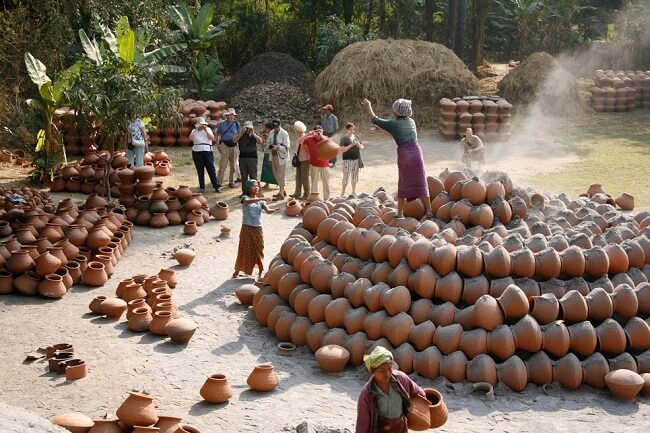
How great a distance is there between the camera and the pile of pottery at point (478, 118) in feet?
61.6

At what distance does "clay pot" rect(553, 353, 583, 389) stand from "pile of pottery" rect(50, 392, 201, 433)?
2.99 m

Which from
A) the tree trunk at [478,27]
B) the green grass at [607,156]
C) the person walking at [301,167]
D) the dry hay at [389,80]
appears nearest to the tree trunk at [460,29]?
the tree trunk at [478,27]

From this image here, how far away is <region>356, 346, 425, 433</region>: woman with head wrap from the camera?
471 cm

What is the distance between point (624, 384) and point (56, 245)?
657cm

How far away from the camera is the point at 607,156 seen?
55.9 ft

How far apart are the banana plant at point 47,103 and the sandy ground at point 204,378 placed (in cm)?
576

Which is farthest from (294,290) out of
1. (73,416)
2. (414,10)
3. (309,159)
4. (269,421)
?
(414,10)

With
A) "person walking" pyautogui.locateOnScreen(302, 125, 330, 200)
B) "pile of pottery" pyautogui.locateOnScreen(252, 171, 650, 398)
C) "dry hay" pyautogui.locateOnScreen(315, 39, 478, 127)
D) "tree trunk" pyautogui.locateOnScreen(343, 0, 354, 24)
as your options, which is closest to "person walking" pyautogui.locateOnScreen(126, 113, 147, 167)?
"person walking" pyautogui.locateOnScreen(302, 125, 330, 200)

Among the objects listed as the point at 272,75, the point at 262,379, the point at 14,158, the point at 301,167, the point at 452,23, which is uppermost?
the point at 452,23

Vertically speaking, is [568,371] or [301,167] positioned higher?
[301,167]

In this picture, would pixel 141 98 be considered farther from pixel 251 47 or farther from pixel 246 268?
pixel 251 47

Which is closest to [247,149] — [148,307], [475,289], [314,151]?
[314,151]

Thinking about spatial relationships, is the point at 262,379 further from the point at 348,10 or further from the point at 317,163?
the point at 348,10

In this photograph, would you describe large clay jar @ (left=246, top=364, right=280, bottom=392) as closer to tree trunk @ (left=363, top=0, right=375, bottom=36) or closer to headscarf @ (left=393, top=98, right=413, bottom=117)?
headscarf @ (left=393, top=98, right=413, bottom=117)
